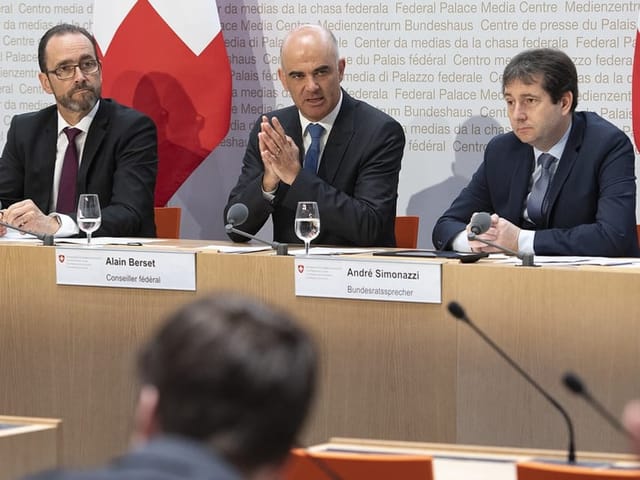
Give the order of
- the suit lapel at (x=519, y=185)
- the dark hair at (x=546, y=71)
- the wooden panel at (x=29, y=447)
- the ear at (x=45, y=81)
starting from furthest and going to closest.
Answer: the ear at (x=45, y=81), the suit lapel at (x=519, y=185), the dark hair at (x=546, y=71), the wooden panel at (x=29, y=447)

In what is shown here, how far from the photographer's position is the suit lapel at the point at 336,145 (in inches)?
217

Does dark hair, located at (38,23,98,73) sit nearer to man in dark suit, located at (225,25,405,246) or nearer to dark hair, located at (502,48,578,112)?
man in dark suit, located at (225,25,405,246)

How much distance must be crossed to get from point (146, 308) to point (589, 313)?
5.47 ft

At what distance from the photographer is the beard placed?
6.01 metres

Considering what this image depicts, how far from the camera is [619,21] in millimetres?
6348

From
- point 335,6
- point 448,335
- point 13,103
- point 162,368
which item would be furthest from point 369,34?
point 162,368

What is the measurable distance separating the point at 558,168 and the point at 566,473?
2867mm

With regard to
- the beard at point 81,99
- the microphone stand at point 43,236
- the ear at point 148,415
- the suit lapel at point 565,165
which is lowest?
the ear at point 148,415

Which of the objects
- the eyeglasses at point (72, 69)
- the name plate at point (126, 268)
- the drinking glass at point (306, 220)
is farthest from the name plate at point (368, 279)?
the eyeglasses at point (72, 69)

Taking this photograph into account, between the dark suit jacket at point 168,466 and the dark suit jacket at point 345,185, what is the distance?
386cm

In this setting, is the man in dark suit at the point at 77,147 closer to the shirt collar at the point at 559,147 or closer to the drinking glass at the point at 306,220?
the drinking glass at the point at 306,220

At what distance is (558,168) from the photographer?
16.7ft

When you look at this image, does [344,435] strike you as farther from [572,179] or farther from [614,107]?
[614,107]

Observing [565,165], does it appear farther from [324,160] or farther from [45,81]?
[45,81]
